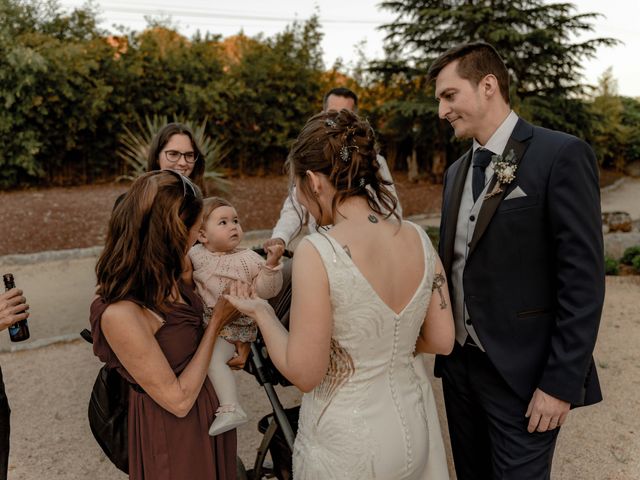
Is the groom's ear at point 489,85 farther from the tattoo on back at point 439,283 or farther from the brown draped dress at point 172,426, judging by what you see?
the brown draped dress at point 172,426

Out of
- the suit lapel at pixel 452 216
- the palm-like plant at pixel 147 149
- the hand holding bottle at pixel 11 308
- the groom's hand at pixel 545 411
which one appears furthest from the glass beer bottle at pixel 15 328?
the palm-like plant at pixel 147 149

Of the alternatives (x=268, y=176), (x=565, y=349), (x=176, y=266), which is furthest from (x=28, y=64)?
(x=565, y=349)

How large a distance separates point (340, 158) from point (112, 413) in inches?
54.3

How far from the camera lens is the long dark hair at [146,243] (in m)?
Result: 1.76

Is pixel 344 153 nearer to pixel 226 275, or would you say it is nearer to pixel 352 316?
pixel 352 316

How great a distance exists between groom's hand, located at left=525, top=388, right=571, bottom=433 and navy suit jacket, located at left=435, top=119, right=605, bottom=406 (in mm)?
34

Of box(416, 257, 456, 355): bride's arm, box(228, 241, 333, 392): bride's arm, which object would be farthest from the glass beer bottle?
box(416, 257, 456, 355): bride's arm

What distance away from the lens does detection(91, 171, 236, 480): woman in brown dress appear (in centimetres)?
174

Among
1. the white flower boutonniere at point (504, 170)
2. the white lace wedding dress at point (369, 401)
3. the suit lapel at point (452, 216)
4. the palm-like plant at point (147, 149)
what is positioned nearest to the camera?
the white lace wedding dress at point (369, 401)

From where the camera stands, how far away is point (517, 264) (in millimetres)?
1994

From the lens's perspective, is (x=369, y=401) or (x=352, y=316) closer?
(x=352, y=316)

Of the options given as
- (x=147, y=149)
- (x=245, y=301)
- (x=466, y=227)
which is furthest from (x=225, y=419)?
(x=147, y=149)

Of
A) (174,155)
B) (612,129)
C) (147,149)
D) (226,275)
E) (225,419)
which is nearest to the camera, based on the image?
(225,419)

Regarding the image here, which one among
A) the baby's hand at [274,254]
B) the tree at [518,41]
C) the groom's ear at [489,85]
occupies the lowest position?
the baby's hand at [274,254]
